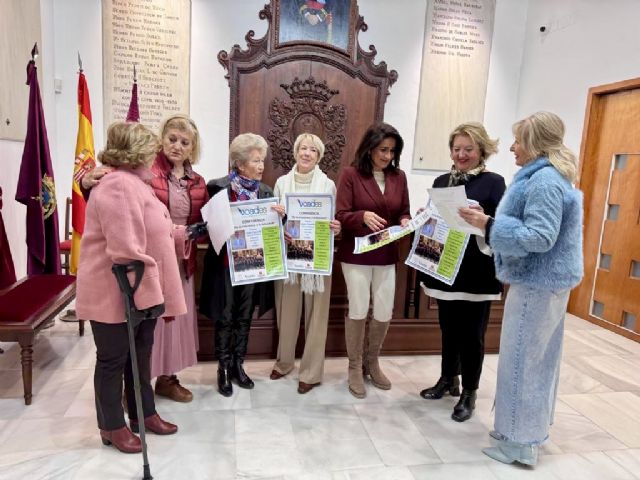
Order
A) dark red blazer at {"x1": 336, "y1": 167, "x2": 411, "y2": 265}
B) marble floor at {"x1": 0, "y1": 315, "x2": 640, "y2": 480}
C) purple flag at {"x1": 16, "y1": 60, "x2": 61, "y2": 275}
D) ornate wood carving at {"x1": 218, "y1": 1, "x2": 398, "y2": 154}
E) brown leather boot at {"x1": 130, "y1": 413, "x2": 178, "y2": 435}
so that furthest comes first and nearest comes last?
ornate wood carving at {"x1": 218, "y1": 1, "x2": 398, "y2": 154} < purple flag at {"x1": 16, "y1": 60, "x2": 61, "y2": 275} < dark red blazer at {"x1": 336, "y1": 167, "x2": 411, "y2": 265} < brown leather boot at {"x1": 130, "y1": 413, "x2": 178, "y2": 435} < marble floor at {"x1": 0, "y1": 315, "x2": 640, "y2": 480}

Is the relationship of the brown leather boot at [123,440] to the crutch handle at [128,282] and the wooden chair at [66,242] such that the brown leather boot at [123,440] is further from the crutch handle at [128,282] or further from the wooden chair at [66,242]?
the wooden chair at [66,242]

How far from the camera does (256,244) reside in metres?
2.42

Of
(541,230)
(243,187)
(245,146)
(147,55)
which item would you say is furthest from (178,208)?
(147,55)

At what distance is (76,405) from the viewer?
2.39 m

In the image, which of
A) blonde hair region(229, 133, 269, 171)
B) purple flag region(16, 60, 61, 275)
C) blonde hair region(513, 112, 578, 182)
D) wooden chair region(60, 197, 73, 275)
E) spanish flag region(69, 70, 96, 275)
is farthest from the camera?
wooden chair region(60, 197, 73, 275)

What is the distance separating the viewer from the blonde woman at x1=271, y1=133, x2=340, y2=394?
2547 mm

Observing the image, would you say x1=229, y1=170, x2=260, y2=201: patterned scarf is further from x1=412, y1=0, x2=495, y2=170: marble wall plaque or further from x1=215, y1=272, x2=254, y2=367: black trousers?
x1=412, y1=0, x2=495, y2=170: marble wall plaque

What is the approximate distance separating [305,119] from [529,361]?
11.1ft

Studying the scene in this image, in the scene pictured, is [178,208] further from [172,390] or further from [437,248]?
[437,248]

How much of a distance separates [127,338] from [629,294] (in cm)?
409

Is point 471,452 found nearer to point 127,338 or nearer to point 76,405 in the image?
point 127,338

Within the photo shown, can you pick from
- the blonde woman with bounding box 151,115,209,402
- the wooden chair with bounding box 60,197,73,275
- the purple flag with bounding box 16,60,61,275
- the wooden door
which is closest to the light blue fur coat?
the blonde woman with bounding box 151,115,209,402

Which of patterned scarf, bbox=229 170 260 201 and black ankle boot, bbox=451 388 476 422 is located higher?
patterned scarf, bbox=229 170 260 201

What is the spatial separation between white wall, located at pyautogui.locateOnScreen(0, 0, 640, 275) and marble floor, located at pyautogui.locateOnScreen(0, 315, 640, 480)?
73.7 inches
